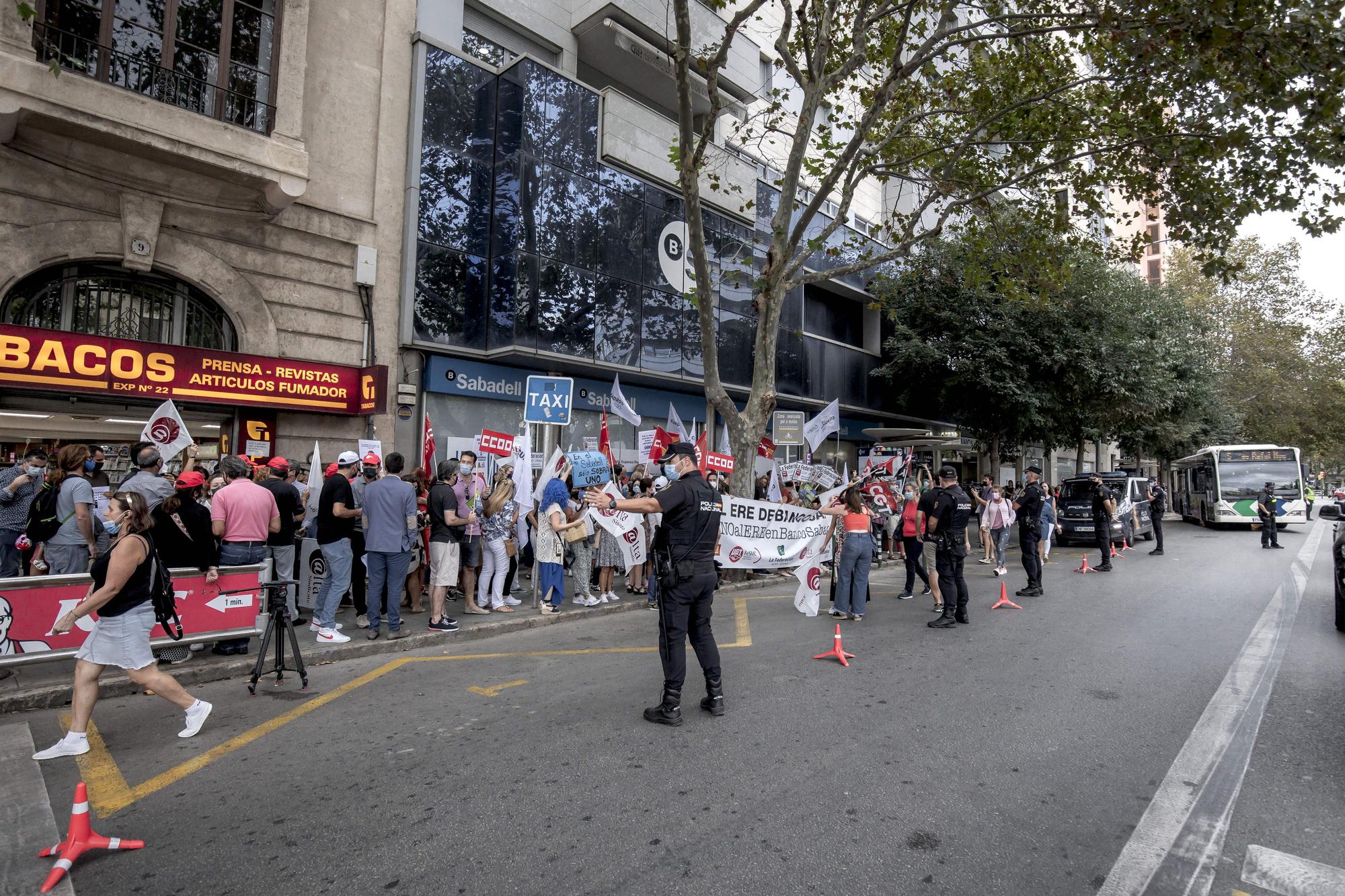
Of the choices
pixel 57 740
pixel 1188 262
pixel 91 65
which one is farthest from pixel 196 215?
pixel 1188 262

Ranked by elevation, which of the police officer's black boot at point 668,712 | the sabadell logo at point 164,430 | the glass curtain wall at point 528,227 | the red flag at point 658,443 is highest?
the glass curtain wall at point 528,227

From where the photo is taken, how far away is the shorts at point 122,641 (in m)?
4.49

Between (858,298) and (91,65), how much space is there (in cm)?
2084

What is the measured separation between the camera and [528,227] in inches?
544

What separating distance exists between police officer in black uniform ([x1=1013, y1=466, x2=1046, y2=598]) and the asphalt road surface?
341 centimetres

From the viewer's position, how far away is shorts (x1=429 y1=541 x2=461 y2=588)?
8.05 m

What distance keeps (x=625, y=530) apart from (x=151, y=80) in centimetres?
937

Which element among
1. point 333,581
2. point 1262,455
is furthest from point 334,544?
point 1262,455

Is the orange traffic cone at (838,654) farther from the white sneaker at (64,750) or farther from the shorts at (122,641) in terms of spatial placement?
→ the white sneaker at (64,750)

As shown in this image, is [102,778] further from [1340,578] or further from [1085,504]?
[1085,504]

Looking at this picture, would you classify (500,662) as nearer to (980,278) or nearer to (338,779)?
(338,779)

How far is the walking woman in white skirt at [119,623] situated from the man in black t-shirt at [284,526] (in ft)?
9.41

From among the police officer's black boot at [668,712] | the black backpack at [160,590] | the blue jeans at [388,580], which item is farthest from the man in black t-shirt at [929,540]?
the black backpack at [160,590]

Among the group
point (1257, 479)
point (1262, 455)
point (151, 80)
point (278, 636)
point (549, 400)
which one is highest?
point (151, 80)
